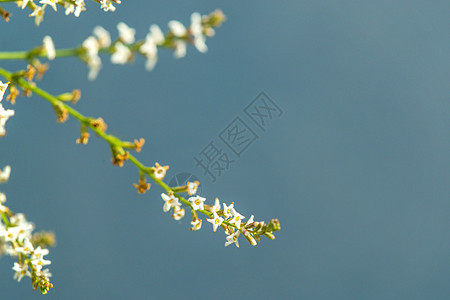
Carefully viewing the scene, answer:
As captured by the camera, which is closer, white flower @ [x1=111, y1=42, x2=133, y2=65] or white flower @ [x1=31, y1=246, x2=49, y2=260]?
white flower @ [x1=111, y1=42, x2=133, y2=65]

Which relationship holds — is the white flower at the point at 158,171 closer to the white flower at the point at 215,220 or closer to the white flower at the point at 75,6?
the white flower at the point at 215,220

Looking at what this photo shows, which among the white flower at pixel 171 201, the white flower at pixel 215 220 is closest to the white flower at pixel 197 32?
the white flower at pixel 171 201

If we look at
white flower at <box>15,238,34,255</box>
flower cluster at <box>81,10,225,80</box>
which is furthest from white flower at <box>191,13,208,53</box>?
white flower at <box>15,238,34,255</box>

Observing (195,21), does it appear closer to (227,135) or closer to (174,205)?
(174,205)

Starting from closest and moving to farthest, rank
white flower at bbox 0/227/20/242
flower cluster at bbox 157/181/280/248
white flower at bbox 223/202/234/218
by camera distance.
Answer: white flower at bbox 0/227/20/242 < flower cluster at bbox 157/181/280/248 < white flower at bbox 223/202/234/218

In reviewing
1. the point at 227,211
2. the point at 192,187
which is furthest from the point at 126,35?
the point at 227,211

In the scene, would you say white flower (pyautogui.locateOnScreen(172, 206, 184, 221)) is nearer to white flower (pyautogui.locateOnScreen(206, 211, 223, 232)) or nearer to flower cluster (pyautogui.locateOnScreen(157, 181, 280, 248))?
flower cluster (pyautogui.locateOnScreen(157, 181, 280, 248))
